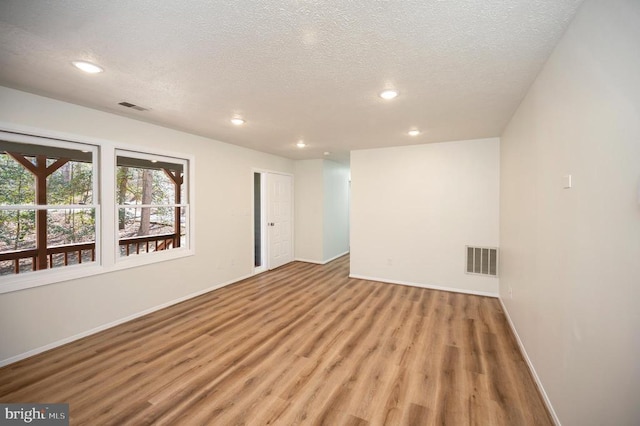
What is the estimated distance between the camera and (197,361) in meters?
2.42

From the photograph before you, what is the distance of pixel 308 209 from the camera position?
6.39m

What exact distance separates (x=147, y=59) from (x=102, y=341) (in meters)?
2.85

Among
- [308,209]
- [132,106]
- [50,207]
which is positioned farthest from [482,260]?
[50,207]

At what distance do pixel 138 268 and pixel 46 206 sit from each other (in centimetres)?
116

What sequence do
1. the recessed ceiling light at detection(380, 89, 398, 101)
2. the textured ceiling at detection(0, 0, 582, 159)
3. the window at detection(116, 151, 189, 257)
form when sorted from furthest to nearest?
the window at detection(116, 151, 189, 257)
the recessed ceiling light at detection(380, 89, 398, 101)
the textured ceiling at detection(0, 0, 582, 159)

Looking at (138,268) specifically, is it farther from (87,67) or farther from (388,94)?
(388,94)

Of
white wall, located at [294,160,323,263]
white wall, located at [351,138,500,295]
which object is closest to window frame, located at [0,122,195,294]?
white wall, located at [294,160,323,263]

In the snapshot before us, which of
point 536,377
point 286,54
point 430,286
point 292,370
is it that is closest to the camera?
point 286,54

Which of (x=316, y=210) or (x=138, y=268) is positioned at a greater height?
(x=316, y=210)

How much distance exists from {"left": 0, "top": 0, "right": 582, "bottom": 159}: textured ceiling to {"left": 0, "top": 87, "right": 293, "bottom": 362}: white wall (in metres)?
0.25

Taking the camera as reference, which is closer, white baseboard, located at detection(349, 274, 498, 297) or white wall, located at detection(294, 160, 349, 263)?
white baseboard, located at detection(349, 274, 498, 297)

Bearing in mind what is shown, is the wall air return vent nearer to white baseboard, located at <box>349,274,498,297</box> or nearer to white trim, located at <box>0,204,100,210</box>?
white trim, located at <box>0,204,100,210</box>

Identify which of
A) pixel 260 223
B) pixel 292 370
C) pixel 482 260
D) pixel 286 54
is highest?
pixel 286 54

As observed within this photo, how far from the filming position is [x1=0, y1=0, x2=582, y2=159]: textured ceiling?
4.61 ft
